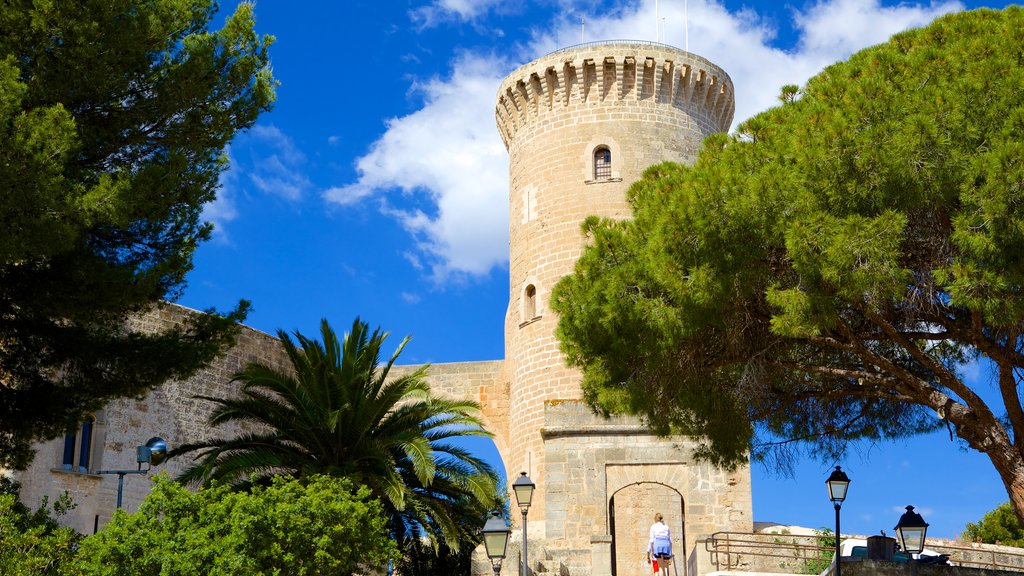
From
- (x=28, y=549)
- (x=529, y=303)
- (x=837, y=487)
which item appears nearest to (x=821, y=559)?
(x=837, y=487)

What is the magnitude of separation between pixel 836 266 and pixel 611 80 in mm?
14216

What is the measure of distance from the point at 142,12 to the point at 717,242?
6310 millimetres

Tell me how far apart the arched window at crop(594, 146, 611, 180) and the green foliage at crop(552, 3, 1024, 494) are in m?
9.92

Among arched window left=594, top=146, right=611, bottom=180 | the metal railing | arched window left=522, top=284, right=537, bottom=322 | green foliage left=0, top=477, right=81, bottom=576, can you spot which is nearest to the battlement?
arched window left=594, top=146, right=611, bottom=180

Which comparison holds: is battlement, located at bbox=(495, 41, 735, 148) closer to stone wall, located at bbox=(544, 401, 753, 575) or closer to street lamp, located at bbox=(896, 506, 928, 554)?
stone wall, located at bbox=(544, 401, 753, 575)

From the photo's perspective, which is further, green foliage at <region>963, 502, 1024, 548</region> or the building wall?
green foliage at <region>963, 502, 1024, 548</region>

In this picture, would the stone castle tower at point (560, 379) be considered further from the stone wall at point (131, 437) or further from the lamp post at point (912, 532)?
the lamp post at point (912, 532)

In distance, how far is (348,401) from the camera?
58.7 ft

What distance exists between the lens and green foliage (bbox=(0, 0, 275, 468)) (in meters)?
11.7

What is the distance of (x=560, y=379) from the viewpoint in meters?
23.5

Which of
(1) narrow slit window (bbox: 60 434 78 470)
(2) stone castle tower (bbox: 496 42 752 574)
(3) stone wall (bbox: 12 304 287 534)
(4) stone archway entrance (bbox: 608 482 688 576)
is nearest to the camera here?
(3) stone wall (bbox: 12 304 287 534)

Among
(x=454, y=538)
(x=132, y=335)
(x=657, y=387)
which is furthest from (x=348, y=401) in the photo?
(x=657, y=387)

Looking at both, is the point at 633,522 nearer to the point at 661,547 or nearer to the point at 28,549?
the point at 661,547

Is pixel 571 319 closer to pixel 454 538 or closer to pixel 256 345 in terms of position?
pixel 454 538
